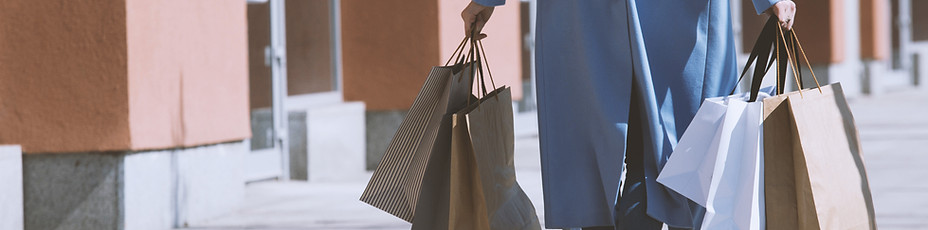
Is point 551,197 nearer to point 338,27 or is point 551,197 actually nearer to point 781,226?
point 781,226

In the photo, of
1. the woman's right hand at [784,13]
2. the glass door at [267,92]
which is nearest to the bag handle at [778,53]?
the woman's right hand at [784,13]

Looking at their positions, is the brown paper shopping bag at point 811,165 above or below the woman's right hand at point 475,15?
below

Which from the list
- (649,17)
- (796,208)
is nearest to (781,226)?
(796,208)

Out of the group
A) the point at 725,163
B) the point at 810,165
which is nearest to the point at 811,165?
the point at 810,165

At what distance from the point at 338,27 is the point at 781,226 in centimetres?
588

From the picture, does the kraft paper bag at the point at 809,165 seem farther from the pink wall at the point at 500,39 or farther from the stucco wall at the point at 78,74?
the pink wall at the point at 500,39

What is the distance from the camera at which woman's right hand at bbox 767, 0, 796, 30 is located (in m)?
3.38

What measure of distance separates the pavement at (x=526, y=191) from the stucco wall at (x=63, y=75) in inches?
27.7

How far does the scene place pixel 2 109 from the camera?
17.6 ft

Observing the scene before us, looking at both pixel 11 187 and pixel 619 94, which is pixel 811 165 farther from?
pixel 11 187

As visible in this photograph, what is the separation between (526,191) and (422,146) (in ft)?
11.8

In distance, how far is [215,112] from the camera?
20.2 feet

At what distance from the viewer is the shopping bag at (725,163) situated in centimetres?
320

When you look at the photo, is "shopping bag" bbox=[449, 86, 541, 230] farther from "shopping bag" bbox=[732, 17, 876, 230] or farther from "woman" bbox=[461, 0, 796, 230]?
"shopping bag" bbox=[732, 17, 876, 230]
